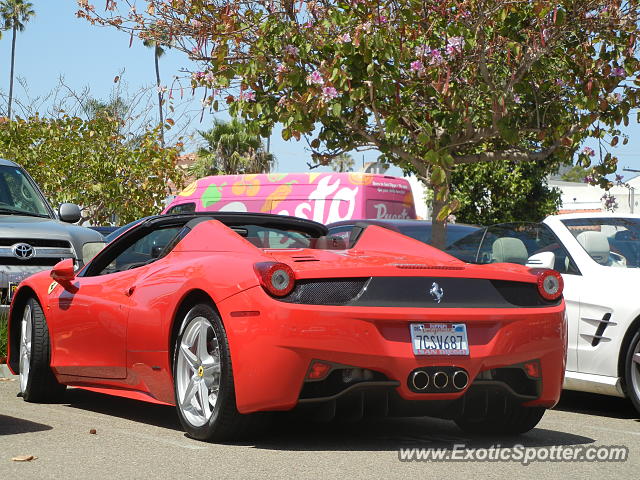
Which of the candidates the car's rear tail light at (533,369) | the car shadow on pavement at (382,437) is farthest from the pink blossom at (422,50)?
the car's rear tail light at (533,369)

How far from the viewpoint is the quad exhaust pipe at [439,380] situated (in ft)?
19.5

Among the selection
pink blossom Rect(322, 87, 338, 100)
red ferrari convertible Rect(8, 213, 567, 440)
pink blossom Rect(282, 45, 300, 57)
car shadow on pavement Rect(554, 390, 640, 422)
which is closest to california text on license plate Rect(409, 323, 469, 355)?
red ferrari convertible Rect(8, 213, 567, 440)

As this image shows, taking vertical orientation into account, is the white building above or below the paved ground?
above

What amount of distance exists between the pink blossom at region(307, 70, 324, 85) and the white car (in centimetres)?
346

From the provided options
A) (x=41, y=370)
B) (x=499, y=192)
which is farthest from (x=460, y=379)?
(x=499, y=192)

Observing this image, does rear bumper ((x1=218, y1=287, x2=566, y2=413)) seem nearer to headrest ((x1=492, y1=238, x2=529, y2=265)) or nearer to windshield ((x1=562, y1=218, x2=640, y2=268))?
windshield ((x1=562, y1=218, x2=640, y2=268))

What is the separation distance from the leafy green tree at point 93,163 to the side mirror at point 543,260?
55.2ft

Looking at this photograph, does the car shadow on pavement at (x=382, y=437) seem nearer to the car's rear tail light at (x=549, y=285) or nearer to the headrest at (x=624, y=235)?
the car's rear tail light at (x=549, y=285)

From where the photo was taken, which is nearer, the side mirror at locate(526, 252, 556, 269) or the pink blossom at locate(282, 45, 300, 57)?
the side mirror at locate(526, 252, 556, 269)

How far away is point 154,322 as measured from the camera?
668cm

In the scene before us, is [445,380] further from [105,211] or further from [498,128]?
[105,211]

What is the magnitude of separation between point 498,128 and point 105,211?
1420cm

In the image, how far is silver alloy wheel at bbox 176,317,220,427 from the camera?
6203mm

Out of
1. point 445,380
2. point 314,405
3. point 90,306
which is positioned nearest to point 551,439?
point 445,380
